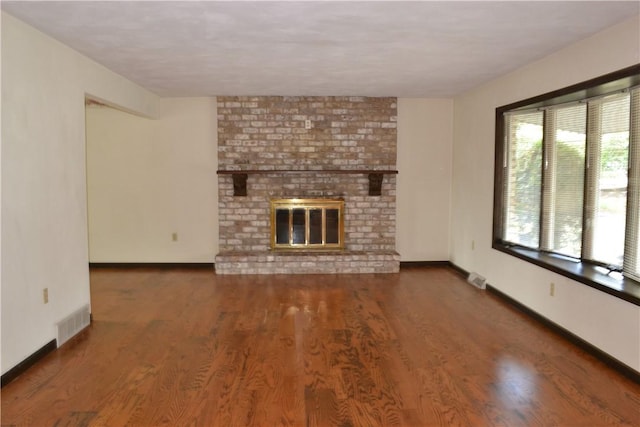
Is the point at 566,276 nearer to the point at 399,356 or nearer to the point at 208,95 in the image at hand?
the point at 399,356

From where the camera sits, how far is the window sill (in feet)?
10.2

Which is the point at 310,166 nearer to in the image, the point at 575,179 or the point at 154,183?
the point at 154,183

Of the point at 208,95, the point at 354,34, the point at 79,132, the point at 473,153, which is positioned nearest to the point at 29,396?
the point at 79,132

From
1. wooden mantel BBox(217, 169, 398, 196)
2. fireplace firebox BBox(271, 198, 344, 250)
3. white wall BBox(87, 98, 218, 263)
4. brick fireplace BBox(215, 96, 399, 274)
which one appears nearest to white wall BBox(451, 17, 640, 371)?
brick fireplace BBox(215, 96, 399, 274)

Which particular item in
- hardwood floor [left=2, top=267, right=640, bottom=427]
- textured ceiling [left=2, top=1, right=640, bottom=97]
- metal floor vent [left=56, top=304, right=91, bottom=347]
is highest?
textured ceiling [left=2, top=1, right=640, bottom=97]

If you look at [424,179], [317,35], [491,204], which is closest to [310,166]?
[424,179]

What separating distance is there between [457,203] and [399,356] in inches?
134

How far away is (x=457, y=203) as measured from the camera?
6332 mm

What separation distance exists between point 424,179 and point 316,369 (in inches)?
158

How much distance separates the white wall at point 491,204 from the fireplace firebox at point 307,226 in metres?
1.60

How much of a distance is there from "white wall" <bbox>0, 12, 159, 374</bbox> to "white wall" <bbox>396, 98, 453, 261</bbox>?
394 cm

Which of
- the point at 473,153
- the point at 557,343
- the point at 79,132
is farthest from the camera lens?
the point at 473,153

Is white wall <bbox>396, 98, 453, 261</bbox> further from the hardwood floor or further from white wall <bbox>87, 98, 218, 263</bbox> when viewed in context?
white wall <bbox>87, 98, 218, 263</bbox>

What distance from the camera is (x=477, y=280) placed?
5445 mm
